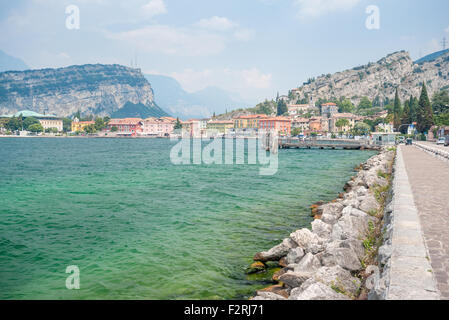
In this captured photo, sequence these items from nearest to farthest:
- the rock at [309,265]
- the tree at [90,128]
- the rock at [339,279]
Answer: the rock at [339,279], the rock at [309,265], the tree at [90,128]

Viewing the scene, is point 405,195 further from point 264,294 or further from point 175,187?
point 175,187

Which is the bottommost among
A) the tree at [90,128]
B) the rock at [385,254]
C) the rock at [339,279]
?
the rock at [339,279]

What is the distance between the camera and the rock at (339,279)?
585 cm

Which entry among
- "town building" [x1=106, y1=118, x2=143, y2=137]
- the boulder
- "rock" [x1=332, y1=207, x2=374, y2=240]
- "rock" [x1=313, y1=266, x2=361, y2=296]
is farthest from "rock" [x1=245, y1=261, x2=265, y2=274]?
"town building" [x1=106, y1=118, x2=143, y2=137]

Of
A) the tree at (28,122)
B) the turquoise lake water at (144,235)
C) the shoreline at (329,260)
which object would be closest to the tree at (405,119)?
the turquoise lake water at (144,235)

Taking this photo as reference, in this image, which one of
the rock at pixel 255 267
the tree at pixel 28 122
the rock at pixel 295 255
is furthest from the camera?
the tree at pixel 28 122

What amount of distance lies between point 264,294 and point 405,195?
234 inches

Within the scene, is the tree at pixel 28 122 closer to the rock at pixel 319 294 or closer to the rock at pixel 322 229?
the rock at pixel 322 229

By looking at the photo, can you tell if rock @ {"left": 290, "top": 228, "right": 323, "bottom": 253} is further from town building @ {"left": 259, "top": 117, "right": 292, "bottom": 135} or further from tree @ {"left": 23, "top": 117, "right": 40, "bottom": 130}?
tree @ {"left": 23, "top": 117, "right": 40, "bottom": 130}

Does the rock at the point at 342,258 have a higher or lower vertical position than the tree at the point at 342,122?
lower

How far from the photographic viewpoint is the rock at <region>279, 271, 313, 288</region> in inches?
262

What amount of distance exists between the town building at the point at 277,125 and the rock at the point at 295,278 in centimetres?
14702

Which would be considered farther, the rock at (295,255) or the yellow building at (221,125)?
the yellow building at (221,125)
